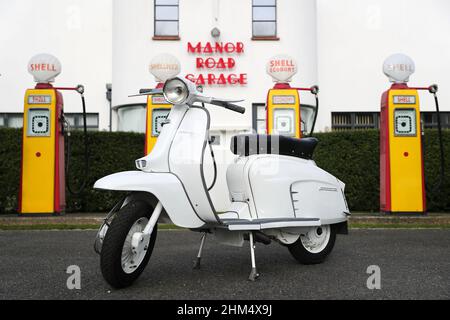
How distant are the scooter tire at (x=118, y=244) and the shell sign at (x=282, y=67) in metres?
5.37

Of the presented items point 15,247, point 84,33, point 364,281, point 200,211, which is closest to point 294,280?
point 364,281

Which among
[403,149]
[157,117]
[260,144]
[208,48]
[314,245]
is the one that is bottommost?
[314,245]

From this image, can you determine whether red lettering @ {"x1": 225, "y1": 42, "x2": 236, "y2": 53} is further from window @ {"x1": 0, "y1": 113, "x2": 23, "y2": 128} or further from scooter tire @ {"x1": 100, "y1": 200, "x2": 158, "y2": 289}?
scooter tire @ {"x1": 100, "y1": 200, "x2": 158, "y2": 289}

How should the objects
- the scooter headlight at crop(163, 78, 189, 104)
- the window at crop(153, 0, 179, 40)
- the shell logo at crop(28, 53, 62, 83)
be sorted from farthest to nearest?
the window at crop(153, 0, 179, 40) < the shell logo at crop(28, 53, 62, 83) < the scooter headlight at crop(163, 78, 189, 104)

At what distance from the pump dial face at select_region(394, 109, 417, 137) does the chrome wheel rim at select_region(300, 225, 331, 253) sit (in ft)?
13.0

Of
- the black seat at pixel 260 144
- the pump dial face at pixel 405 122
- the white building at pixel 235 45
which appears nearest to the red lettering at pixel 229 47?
the white building at pixel 235 45

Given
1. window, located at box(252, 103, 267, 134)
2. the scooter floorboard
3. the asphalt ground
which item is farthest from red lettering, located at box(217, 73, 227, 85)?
the scooter floorboard

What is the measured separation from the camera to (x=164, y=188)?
10.4 ft

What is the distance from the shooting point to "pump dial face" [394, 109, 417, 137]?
766cm

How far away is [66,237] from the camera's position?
19.6 feet

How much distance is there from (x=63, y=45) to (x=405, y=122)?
9773 mm

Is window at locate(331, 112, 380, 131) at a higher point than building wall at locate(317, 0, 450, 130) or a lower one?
lower

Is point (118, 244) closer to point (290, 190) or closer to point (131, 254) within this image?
point (131, 254)

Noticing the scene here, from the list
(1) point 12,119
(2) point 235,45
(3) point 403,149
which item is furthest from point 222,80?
(1) point 12,119
